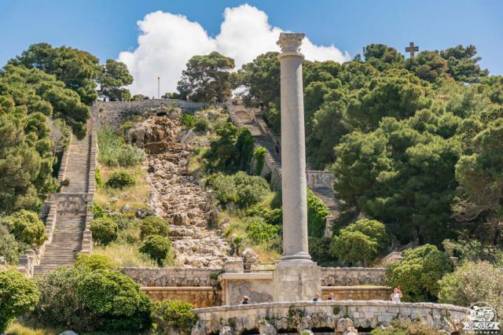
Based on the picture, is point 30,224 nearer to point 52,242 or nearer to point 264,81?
point 52,242

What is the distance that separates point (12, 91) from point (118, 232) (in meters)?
12.4

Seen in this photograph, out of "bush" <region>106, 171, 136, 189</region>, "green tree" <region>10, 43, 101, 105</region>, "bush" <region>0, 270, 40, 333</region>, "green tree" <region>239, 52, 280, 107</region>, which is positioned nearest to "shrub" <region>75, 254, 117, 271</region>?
"bush" <region>0, 270, 40, 333</region>

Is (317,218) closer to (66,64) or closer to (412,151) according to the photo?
(412,151)

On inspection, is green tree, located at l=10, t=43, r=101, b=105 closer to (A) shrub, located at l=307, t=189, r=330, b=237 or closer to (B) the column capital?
(A) shrub, located at l=307, t=189, r=330, b=237

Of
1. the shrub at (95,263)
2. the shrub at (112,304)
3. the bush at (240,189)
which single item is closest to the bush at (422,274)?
the shrub at (112,304)

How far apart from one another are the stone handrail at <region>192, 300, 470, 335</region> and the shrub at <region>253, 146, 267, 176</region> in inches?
1291

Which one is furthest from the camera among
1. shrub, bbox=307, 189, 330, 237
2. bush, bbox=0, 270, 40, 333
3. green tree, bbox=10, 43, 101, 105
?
green tree, bbox=10, 43, 101, 105

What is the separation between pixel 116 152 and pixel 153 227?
56.2ft

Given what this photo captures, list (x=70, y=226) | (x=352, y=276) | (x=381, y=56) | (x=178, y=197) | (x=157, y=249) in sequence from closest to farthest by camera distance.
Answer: (x=352, y=276)
(x=157, y=249)
(x=70, y=226)
(x=178, y=197)
(x=381, y=56)

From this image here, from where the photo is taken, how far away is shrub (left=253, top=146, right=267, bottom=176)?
6381cm

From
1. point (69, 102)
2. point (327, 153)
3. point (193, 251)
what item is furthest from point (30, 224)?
point (327, 153)

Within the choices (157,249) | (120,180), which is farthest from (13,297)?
(120,180)

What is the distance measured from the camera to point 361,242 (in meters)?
44.4

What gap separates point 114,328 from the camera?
107ft
